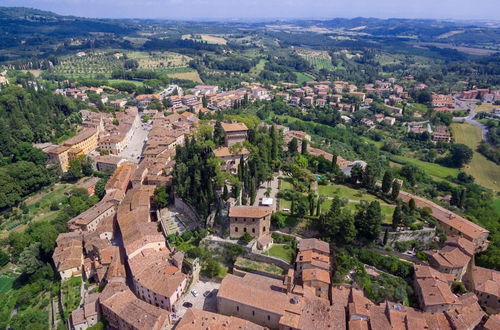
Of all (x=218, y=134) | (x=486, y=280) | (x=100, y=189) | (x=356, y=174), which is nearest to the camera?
(x=486, y=280)

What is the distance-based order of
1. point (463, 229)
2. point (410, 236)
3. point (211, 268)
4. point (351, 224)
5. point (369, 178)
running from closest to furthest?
1. point (211, 268)
2. point (351, 224)
3. point (410, 236)
4. point (463, 229)
5. point (369, 178)

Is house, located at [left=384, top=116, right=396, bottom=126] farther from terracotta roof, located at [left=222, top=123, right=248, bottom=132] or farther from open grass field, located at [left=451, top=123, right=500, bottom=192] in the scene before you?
terracotta roof, located at [left=222, top=123, right=248, bottom=132]

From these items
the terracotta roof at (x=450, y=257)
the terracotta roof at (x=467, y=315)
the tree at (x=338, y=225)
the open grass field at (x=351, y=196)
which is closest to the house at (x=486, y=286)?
the terracotta roof at (x=450, y=257)

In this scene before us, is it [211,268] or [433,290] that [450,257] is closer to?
[433,290]

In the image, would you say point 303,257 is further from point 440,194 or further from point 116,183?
point 440,194

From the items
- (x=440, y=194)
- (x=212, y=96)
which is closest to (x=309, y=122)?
(x=212, y=96)

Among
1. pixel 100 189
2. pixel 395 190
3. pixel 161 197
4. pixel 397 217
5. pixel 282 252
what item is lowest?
pixel 100 189

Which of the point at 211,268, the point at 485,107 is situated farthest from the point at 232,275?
the point at 485,107
